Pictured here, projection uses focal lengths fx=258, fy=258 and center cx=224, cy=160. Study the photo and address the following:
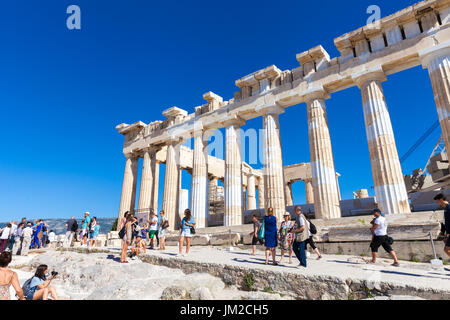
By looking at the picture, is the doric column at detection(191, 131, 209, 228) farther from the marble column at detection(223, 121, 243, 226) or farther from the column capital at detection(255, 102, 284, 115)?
the column capital at detection(255, 102, 284, 115)

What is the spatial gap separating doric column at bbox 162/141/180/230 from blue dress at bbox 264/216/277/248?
14.0 m

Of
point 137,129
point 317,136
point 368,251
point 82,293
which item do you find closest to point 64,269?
point 82,293

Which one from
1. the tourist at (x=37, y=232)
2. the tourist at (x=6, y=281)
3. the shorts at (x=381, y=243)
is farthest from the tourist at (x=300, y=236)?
the tourist at (x=37, y=232)

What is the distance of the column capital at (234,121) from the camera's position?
1881cm

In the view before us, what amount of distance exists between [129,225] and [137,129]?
1864 cm

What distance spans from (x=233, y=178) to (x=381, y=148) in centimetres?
900

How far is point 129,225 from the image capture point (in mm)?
9039

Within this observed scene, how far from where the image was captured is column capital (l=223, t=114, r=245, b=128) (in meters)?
18.8

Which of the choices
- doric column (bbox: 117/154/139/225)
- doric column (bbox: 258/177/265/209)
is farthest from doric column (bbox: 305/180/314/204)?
doric column (bbox: 117/154/139/225)

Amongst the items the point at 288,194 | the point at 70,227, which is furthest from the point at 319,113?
the point at 288,194

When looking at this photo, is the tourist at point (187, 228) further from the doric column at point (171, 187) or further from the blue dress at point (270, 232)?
the doric column at point (171, 187)

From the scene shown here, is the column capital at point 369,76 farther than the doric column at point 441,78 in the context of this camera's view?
Yes

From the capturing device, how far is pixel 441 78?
1180 cm

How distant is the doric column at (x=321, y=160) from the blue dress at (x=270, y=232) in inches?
268
